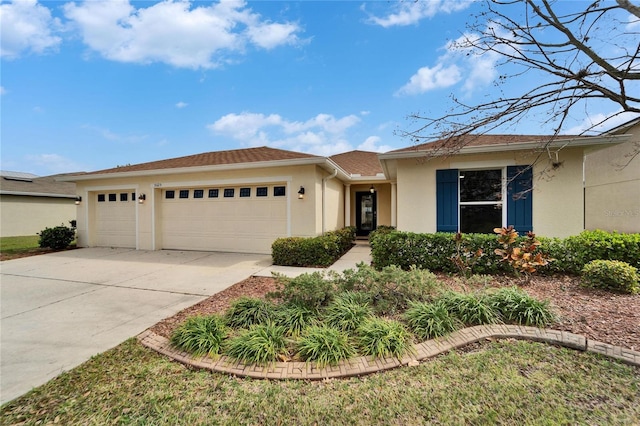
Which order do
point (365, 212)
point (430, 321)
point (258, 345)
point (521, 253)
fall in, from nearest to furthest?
1. point (258, 345)
2. point (430, 321)
3. point (521, 253)
4. point (365, 212)

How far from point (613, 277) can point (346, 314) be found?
15.0 feet

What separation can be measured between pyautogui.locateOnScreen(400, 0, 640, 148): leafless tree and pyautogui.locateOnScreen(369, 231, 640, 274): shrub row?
2.67 metres

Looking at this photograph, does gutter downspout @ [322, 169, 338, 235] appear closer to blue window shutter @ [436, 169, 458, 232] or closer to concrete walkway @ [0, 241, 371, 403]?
concrete walkway @ [0, 241, 371, 403]

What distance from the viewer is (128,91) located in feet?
33.7

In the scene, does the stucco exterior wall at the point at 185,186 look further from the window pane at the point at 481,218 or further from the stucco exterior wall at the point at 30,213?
the stucco exterior wall at the point at 30,213

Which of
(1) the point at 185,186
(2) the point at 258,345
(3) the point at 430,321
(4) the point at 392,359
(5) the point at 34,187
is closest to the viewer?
(4) the point at 392,359

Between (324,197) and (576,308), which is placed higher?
(324,197)

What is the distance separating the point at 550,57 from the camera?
11.6 ft

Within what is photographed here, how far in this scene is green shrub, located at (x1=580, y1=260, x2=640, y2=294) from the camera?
423 centimetres

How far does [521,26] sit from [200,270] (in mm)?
7925

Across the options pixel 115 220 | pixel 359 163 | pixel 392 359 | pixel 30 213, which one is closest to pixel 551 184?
pixel 392 359

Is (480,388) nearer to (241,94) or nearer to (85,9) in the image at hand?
(85,9)

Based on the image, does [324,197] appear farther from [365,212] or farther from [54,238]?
[54,238]

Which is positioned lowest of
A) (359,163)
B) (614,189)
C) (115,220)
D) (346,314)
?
(346,314)
